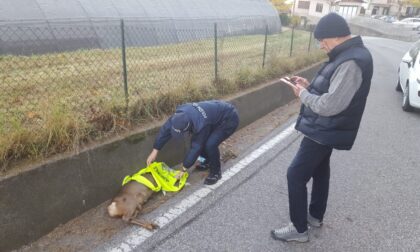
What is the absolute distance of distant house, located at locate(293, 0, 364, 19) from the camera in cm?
6099

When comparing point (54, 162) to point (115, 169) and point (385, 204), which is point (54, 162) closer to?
point (115, 169)

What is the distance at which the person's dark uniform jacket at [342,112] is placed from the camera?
2.48 meters

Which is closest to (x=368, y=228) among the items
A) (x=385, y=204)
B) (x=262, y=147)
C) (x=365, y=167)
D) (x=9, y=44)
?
(x=385, y=204)

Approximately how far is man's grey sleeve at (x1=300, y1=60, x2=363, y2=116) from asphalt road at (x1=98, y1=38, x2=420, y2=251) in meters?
1.28

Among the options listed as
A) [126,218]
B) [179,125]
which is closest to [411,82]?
[179,125]

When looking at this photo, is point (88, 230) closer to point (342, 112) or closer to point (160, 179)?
point (160, 179)

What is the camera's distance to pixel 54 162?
119 inches

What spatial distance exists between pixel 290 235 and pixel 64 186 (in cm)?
208

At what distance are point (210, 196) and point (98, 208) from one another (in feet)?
3.79

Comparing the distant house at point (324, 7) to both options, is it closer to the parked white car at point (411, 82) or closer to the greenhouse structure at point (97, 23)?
the greenhouse structure at point (97, 23)

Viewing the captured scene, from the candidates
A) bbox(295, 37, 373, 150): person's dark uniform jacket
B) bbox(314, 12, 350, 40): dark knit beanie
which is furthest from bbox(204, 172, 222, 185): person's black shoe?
bbox(314, 12, 350, 40): dark knit beanie

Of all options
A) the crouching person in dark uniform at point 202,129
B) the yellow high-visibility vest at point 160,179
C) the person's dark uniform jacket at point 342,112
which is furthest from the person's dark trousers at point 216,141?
the person's dark uniform jacket at point 342,112

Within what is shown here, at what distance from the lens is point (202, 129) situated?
362 centimetres

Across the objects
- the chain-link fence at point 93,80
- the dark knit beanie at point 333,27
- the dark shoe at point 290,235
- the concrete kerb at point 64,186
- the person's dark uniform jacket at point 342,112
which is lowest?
the dark shoe at point 290,235
